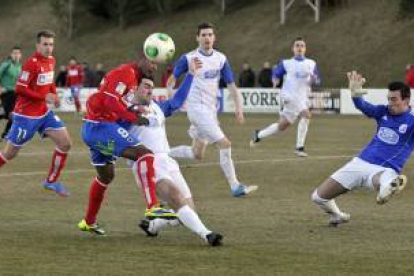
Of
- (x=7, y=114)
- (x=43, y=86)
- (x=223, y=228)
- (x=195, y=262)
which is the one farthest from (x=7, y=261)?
(x=7, y=114)

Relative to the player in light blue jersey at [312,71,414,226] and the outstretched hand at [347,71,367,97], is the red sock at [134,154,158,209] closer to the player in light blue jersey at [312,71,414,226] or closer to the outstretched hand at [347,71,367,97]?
the player in light blue jersey at [312,71,414,226]

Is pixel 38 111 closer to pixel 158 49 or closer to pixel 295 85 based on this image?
pixel 158 49

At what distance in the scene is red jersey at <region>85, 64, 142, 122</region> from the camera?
10312 mm

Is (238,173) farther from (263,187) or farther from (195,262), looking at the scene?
(195,262)

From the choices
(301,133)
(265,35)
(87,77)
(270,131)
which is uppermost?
(265,35)

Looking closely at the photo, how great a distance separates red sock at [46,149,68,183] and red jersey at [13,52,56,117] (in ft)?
2.13

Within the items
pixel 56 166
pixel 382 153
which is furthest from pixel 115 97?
pixel 56 166

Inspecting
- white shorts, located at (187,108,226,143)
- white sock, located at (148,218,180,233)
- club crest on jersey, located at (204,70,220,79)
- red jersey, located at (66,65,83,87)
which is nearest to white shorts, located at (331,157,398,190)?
white sock, located at (148,218,180,233)

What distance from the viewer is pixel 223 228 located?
1141 centimetres

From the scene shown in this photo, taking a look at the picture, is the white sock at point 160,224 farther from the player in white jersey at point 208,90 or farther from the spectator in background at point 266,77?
the spectator in background at point 266,77

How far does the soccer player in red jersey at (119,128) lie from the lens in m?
10.2

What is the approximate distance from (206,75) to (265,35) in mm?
39791

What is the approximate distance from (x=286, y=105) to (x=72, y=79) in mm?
22703

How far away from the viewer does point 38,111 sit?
1527 cm
